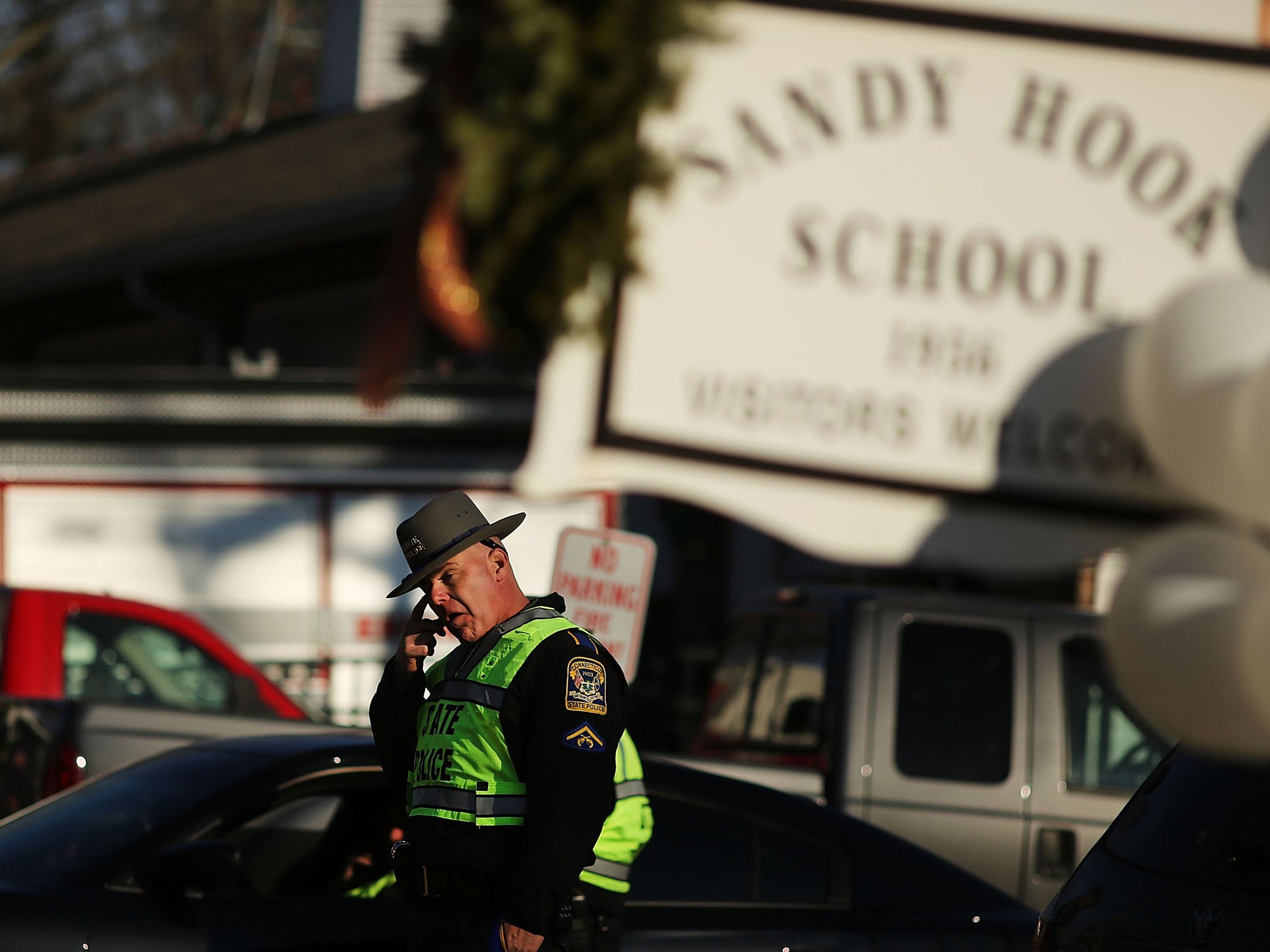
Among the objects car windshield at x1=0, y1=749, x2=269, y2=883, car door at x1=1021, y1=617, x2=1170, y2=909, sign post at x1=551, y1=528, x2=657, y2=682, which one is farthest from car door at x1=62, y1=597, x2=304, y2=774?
car door at x1=1021, y1=617, x2=1170, y2=909

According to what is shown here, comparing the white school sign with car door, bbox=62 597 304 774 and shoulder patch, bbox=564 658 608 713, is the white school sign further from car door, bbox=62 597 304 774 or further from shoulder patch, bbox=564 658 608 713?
car door, bbox=62 597 304 774

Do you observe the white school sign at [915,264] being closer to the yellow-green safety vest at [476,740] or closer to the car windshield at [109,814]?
the yellow-green safety vest at [476,740]

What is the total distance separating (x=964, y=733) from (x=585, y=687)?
137 inches

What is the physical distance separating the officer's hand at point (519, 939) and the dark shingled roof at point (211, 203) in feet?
34.9

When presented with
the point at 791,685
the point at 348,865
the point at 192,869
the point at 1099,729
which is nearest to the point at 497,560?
the point at 192,869

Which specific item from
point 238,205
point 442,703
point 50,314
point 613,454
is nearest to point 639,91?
point 613,454

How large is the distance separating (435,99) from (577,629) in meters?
3.16

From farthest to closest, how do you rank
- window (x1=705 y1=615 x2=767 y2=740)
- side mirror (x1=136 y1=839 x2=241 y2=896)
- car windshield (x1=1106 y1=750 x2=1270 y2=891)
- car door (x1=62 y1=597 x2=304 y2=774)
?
car door (x1=62 y1=597 x2=304 y2=774), window (x1=705 y1=615 x2=767 y2=740), side mirror (x1=136 y1=839 x2=241 y2=896), car windshield (x1=1106 y1=750 x2=1270 y2=891)

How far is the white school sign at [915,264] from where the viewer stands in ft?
12.3

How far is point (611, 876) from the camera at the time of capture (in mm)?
3865

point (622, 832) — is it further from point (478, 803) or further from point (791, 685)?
point (791, 685)

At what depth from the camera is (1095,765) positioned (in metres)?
6.64

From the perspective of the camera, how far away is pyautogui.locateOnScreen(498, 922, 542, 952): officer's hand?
10.9ft

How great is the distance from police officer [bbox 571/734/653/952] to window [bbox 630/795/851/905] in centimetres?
53
